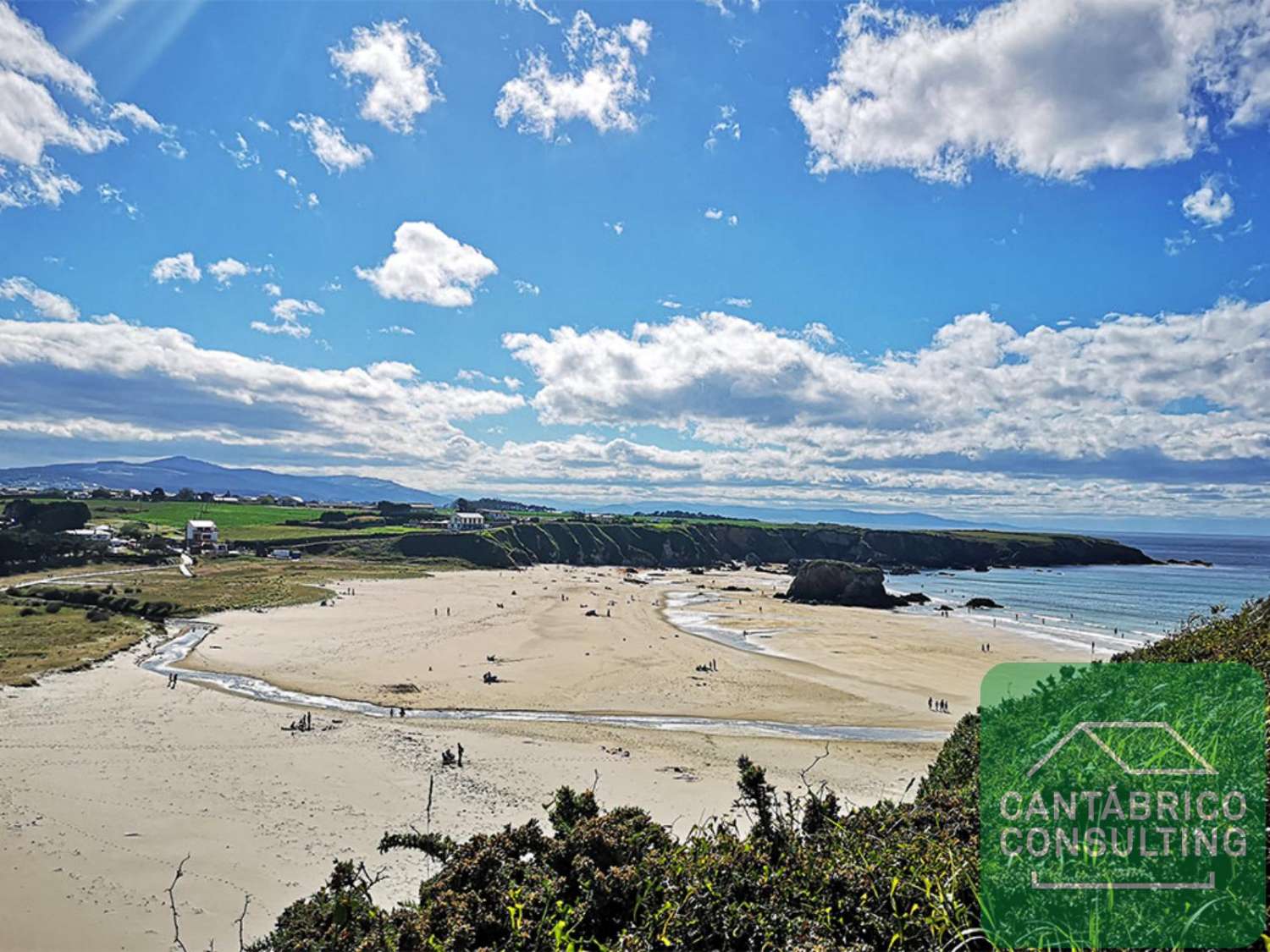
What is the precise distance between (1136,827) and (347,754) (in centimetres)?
2128

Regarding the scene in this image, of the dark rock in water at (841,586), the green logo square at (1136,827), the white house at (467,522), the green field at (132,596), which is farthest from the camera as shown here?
the white house at (467,522)

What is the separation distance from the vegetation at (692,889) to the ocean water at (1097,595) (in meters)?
40.8

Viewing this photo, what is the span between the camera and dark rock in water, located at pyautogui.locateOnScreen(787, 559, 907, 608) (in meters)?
69.2

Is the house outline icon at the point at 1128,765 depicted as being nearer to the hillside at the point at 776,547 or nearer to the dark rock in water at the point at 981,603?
the dark rock in water at the point at 981,603

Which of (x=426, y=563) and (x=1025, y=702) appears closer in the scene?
(x=1025, y=702)

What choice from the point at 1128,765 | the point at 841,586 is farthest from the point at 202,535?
the point at 1128,765

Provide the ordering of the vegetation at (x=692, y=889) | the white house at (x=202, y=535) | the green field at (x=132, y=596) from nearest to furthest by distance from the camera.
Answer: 1. the vegetation at (x=692, y=889)
2. the green field at (x=132, y=596)
3. the white house at (x=202, y=535)

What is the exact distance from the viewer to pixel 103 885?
1248 centimetres

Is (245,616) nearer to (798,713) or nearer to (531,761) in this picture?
(531,761)

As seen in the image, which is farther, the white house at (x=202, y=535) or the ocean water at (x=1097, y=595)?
the white house at (x=202, y=535)

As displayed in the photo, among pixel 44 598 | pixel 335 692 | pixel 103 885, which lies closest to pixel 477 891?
pixel 103 885

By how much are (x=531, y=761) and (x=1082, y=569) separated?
126 m

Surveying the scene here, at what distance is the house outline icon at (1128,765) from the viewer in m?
4.46

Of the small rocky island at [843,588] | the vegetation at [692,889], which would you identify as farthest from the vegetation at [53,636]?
the small rocky island at [843,588]
